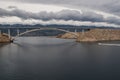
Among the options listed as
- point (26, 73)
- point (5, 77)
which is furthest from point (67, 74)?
point (5, 77)

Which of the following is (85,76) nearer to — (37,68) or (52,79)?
(52,79)

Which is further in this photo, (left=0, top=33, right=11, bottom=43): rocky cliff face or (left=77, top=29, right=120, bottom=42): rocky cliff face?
(left=77, top=29, right=120, bottom=42): rocky cliff face

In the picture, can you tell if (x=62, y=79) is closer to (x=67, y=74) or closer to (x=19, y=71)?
(x=67, y=74)

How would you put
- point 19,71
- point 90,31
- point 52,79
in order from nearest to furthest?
point 52,79, point 19,71, point 90,31

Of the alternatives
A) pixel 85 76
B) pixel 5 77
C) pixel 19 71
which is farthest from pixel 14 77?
pixel 85 76

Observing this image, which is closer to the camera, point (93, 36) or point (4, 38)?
point (4, 38)

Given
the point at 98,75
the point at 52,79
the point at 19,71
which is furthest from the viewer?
the point at 19,71

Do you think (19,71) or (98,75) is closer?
(98,75)

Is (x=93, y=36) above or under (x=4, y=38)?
above

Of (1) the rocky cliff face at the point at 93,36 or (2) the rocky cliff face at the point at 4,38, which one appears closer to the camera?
(2) the rocky cliff face at the point at 4,38
